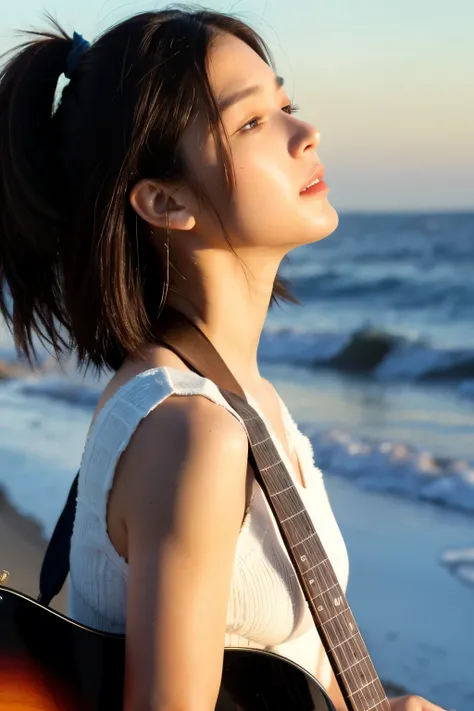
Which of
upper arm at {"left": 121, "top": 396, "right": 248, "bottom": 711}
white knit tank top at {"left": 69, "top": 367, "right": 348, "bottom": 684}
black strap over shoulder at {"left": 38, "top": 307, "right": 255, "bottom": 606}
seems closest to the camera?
upper arm at {"left": 121, "top": 396, "right": 248, "bottom": 711}

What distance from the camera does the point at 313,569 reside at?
1523 mm

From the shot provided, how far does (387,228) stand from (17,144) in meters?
25.5

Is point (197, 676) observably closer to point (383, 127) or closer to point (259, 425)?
point (259, 425)

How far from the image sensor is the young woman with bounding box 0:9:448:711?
1333mm

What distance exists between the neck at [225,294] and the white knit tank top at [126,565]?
264mm

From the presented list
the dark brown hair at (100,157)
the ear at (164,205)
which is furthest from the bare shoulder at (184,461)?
the ear at (164,205)

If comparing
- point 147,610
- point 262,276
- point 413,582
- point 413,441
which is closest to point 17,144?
point 262,276

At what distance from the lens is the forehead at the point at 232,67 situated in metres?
1.68

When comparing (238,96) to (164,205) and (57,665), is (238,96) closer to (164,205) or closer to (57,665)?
(164,205)

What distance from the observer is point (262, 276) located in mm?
1819

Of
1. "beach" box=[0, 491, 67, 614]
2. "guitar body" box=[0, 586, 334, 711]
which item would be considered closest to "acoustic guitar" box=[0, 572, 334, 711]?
"guitar body" box=[0, 586, 334, 711]

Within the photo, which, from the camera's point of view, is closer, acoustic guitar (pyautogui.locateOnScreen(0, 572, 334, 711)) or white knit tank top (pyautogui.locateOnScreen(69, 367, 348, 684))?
acoustic guitar (pyautogui.locateOnScreen(0, 572, 334, 711))

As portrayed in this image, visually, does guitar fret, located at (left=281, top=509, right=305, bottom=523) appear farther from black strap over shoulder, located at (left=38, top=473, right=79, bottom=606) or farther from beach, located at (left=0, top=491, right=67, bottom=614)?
beach, located at (left=0, top=491, right=67, bottom=614)

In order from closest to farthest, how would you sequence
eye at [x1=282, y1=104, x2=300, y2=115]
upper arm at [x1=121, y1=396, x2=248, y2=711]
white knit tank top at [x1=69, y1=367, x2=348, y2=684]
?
1. upper arm at [x1=121, y1=396, x2=248, y2=711]
2. white knit tank top at [x1=69, y1=367, x2=348, y2=684]
3. eye at [x1=282, y1=104, x2=300, y2=115]
